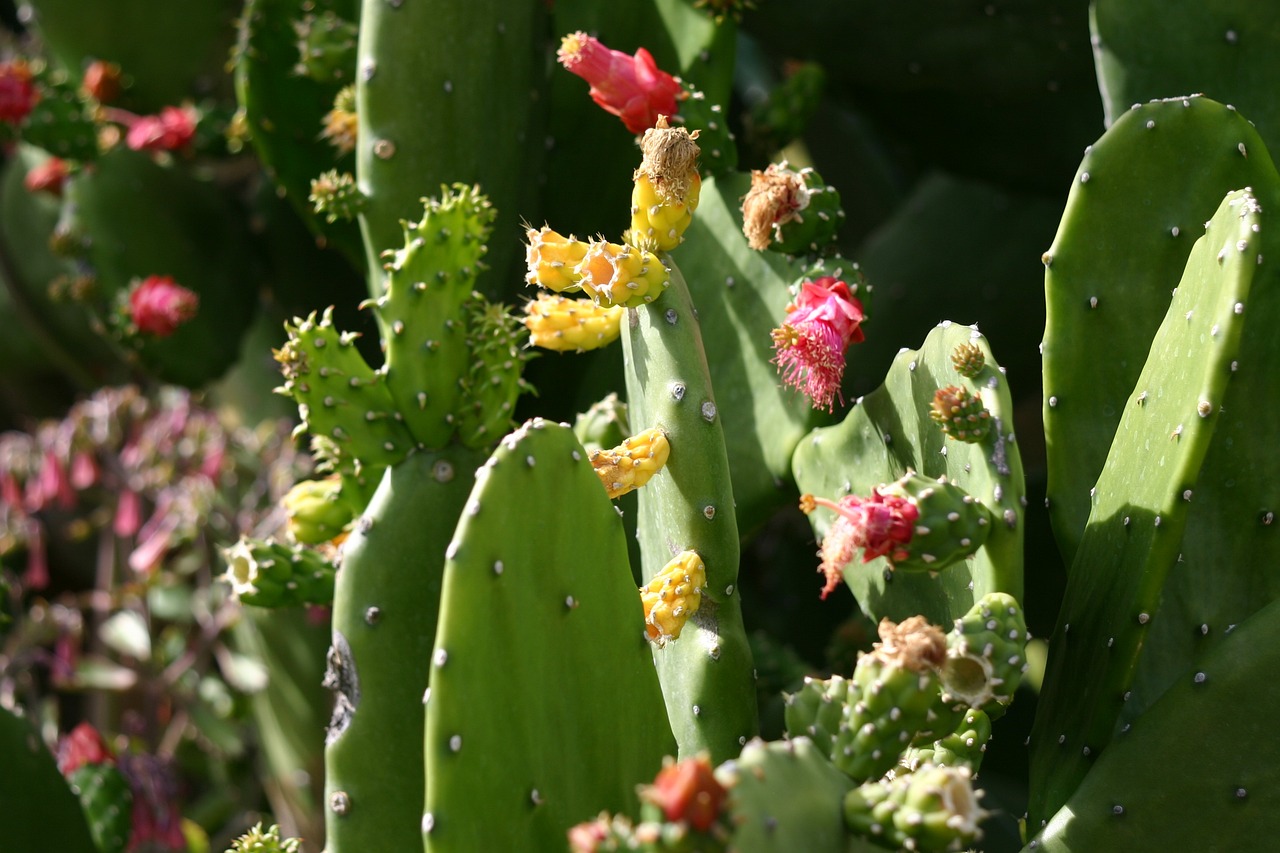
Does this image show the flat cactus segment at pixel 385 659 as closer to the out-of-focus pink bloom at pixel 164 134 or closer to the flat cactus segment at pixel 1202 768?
the flat cactus segment at pixel 1202 768

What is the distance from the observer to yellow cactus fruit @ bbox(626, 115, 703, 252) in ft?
3.87

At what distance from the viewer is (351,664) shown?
1.28 m

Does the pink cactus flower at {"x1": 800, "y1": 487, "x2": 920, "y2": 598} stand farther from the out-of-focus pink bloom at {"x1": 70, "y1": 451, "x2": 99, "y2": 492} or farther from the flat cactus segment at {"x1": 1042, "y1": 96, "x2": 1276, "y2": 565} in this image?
the out-of-focus pink bloom at {"x1": 70, "y1": 451, "x2": 99, "y2": 492}

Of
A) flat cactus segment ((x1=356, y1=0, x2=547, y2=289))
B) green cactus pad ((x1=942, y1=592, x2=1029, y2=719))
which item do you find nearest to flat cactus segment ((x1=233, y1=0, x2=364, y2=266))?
flat cactus segment ((x1=356, y1=0, x2=547, y2=289))

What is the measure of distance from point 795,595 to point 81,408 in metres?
1.59

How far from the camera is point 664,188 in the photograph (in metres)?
1.20

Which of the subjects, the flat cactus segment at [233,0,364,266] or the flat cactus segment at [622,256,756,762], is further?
the flat cactus segment at [233,0,364,266]

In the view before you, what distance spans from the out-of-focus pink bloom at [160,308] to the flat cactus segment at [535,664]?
4.36ft

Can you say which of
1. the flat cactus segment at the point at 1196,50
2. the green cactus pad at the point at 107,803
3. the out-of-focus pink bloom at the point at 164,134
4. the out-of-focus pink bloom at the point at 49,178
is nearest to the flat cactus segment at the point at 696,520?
the flat cactus segment at the point at 1196,50

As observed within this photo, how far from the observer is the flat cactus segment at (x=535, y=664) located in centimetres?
98

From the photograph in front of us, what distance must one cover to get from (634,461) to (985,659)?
0.38 meters

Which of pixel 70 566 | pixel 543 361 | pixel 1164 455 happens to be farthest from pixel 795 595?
pixel 70 566

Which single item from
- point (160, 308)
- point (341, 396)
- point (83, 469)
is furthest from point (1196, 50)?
point (83, 469)

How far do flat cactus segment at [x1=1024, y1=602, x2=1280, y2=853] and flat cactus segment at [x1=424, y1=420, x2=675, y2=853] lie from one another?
389 millimetres
